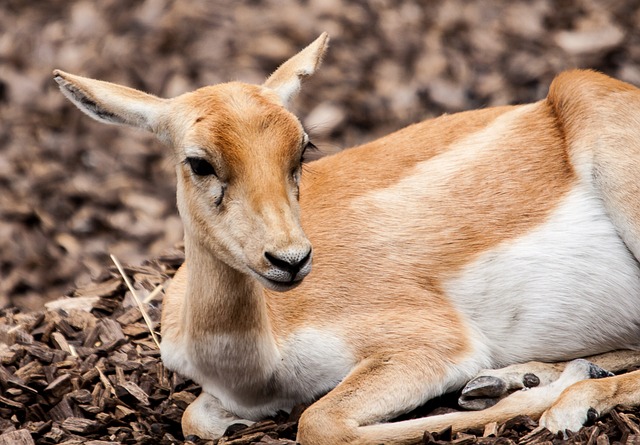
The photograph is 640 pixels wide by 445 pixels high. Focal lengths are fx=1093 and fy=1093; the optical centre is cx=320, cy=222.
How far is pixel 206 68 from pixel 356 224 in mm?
3924

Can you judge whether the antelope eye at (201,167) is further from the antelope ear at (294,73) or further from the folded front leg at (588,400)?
the folded front leg at (588,400)

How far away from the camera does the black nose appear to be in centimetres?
446

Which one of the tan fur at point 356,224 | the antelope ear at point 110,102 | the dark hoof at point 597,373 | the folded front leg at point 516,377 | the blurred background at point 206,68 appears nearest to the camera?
the tan fur at point 356,224

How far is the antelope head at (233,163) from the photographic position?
4574 millimetres

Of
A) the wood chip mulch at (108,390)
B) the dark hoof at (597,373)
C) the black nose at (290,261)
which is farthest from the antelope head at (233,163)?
the dark hoof at (597,373)

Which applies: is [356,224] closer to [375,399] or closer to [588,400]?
[375,399]

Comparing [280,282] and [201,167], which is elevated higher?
[201,167]

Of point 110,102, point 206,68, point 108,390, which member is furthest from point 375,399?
point 206,68

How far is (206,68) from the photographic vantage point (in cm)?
923

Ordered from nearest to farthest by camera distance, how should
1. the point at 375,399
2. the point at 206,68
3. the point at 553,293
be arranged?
the point at 375,399 < the point at 553,293 < the point at 206,68

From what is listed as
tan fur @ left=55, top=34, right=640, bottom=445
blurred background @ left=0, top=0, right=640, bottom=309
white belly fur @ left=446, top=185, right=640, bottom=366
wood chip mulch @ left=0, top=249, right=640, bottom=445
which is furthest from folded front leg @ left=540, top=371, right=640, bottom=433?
blurred background @ left=0, top=0, right=640, bottom=309

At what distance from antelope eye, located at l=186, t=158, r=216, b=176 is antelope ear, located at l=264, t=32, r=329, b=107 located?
2.07ft

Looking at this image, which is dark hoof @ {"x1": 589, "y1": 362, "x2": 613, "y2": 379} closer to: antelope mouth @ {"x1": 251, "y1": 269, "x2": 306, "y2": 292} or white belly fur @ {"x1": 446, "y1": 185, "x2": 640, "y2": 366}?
white belly fur @ {"x1": 446, "y1": 185, "x2": 640, "y2": 366}

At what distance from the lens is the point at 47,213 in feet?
27.2
